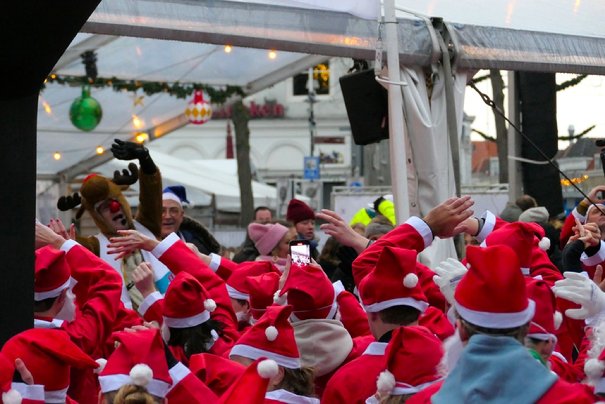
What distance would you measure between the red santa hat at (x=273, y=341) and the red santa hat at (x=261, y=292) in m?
1.04

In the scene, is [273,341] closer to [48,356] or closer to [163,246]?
[48,356]

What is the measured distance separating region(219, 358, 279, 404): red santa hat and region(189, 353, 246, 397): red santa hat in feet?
2.12

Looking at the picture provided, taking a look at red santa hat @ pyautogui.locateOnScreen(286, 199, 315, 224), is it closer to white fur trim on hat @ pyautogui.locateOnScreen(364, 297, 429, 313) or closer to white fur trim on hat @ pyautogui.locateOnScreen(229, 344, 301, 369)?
white fur trim on hat @ pyautogui.locateOnScreen(229, 344, 301, 369)

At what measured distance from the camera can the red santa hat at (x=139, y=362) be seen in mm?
3941

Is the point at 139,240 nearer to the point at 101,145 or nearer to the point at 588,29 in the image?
the point at 588,29

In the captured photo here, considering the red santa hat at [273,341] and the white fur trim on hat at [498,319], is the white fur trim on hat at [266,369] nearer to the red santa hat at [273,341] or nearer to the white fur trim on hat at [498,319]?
the red santa hat at [273,341]

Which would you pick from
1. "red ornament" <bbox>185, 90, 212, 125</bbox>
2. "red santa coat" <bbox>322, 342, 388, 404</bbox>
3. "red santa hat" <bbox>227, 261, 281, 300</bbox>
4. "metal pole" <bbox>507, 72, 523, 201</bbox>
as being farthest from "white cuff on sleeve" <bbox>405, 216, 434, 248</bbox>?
"red ornament" <bbox>185, 90, 212, 125</bbox>

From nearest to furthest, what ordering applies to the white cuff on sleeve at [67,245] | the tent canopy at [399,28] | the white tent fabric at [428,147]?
1. the white cuff on sleeve at [67,245]
2. the tent canopy at [399,28]
3. the white tent fabric at [428,147]

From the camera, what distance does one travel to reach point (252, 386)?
371 cm

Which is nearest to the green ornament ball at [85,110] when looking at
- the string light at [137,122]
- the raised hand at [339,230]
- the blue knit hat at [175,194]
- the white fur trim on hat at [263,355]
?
the string light at [137,122]

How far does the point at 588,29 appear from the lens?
8.73 metres

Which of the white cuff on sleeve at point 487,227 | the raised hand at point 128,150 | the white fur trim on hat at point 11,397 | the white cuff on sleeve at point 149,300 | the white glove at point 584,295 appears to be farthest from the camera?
the raised hand at point 128,150

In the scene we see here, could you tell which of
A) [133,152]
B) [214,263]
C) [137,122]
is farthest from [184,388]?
[137,122]

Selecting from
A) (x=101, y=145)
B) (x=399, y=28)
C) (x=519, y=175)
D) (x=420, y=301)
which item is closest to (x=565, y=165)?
(x=519, y=175)
